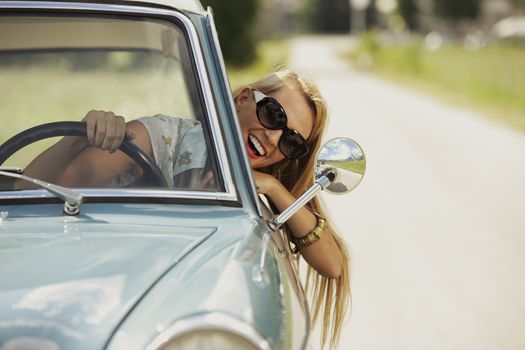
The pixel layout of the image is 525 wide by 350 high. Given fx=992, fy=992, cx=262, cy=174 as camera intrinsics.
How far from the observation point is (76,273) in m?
2.04

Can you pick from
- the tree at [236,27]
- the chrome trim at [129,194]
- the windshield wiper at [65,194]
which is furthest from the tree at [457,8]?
the windshield wiper at [65,194]

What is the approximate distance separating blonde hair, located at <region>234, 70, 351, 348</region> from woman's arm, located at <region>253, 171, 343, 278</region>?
0.05m

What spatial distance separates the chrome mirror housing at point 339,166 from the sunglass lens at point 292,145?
35 centimetres

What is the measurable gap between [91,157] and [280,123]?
59 cm

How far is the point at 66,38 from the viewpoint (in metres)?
3.79

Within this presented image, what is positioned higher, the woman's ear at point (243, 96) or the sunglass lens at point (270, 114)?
the woman's ear at point (243, 96)

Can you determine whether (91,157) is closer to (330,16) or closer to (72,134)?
(72,134)

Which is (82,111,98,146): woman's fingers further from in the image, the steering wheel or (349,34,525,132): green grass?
(349,34,525,132): green grass

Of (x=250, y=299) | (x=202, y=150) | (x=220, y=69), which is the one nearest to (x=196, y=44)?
(x=220, y=69)

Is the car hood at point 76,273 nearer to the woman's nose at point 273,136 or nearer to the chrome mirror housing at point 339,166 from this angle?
the chrome mirror housing at point 339,166

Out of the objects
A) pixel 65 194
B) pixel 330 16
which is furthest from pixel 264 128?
pixel 330 16

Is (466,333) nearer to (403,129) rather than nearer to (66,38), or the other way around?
(66,38)

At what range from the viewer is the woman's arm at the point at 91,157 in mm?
2641

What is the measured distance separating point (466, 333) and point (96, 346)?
3213 millimetres
